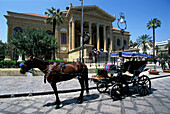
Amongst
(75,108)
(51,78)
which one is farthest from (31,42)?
(75,108)

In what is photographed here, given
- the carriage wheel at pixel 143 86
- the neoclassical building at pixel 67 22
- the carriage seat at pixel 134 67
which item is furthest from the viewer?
the neoclassical building at pixel 67 22

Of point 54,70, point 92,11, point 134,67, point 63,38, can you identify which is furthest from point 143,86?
point 92,11

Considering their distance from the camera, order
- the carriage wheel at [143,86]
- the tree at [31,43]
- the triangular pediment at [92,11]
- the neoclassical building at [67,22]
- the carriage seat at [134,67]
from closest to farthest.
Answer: the carriage wheel at [143,86], the carriage seat at [134,67], the tree at [31,43], the neoclassical building at [67,22], the triangular pediment at [92,11]

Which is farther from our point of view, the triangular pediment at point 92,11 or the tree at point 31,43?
the triangular pediment at point 92,11

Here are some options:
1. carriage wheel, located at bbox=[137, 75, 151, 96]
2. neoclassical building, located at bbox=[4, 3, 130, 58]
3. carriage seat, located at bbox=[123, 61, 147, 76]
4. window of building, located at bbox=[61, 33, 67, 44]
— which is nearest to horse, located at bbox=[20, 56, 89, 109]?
carriage seat, located at bbox=[123, 61, 147, 76]

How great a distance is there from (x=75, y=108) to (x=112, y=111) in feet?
4.16

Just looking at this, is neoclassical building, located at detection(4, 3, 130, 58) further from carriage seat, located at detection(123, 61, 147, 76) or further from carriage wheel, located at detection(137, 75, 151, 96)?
carriage wheel, located at detection(137, 75, 151, 96)

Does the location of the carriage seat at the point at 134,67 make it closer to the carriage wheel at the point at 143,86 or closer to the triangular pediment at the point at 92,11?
the carriage wheel at the point at 143,86

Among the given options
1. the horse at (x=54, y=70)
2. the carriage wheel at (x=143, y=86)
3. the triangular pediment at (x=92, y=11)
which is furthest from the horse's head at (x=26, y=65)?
the triangular pediment at (x=92, y=11)

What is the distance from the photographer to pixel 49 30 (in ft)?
110

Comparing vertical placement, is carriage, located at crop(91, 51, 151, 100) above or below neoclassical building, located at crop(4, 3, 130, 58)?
below

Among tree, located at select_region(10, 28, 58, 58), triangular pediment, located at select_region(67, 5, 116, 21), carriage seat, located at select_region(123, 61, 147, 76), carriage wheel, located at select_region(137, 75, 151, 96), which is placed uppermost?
triangular pediment, located at select_region(67, 5, 116, 21)

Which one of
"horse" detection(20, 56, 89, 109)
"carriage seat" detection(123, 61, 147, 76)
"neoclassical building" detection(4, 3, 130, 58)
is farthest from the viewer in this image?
"neoclassical building" detection(4, 3, 130, 58)

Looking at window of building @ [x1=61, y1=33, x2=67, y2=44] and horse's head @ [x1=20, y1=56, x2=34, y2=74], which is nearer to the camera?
horse's head @ [x1=20, y1=56, x2=34, y2=74]
